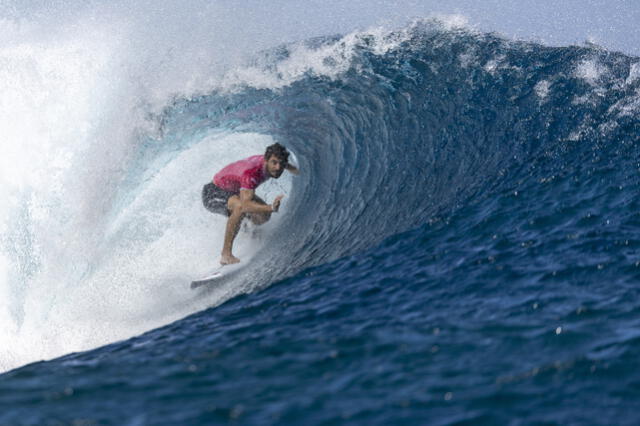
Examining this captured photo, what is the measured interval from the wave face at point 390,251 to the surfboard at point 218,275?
1.02ft

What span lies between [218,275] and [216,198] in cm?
124

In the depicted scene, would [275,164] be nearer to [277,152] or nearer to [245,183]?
[277,152]

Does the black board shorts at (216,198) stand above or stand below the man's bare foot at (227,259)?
above

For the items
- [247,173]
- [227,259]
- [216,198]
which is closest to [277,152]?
[247,173]

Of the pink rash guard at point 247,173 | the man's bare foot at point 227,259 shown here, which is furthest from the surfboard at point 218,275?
the pink rash guard at point 247,173

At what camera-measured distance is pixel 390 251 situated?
823cm

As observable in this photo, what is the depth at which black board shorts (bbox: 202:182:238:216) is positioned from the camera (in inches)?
382

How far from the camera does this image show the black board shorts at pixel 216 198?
382 inches

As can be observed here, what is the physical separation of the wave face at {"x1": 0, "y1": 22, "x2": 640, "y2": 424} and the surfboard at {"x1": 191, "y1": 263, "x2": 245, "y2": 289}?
31 centimetres

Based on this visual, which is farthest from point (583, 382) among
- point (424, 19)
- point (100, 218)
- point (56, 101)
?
point (424, 19)

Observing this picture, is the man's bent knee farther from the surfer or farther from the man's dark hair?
the man's dark hair

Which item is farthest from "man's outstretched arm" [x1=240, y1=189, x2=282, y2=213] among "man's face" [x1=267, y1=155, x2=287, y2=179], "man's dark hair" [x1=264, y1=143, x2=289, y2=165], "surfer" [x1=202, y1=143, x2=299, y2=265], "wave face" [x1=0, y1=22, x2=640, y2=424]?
"wave face" [x1=0, y1=22, x2=640, y2=424]

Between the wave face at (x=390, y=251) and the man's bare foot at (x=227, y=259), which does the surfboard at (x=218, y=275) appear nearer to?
the man's bare foot at (x=227, y=259)

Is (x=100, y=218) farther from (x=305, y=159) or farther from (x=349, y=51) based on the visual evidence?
(x=349, y=51)
